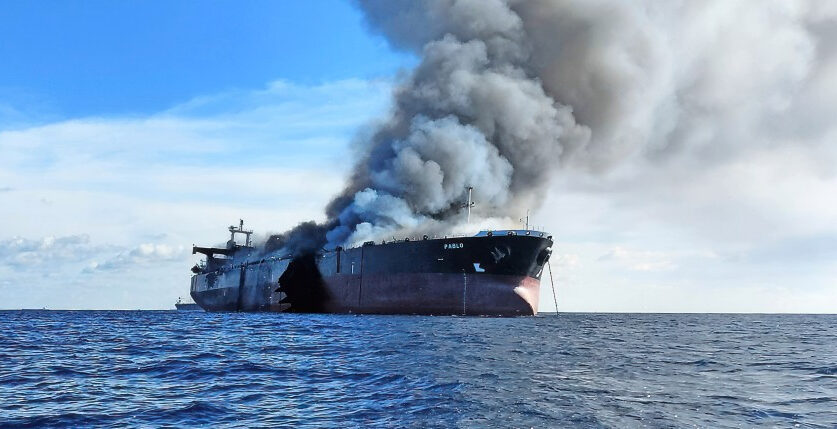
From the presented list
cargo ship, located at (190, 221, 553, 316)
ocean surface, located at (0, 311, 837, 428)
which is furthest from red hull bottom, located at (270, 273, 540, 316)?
ocean surface, located at (0, 311, 837, 428)

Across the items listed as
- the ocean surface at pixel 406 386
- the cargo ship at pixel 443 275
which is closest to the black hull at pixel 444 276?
the cargo ship at pixel 443 275

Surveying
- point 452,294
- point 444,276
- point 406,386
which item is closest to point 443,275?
point 444,276

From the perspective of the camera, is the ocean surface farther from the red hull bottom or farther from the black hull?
the red hull bottom

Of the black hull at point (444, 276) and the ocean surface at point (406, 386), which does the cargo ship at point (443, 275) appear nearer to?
the black hull at point (444, 276)

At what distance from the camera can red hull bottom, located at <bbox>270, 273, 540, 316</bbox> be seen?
5538 cm

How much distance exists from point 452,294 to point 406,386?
39041 millimetres

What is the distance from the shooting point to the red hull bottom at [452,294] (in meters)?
55.4

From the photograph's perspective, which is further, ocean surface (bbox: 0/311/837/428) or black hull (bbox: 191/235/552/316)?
black hull (bbox: 191/235/552/316)

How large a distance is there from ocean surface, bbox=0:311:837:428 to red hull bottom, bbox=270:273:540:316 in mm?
26186

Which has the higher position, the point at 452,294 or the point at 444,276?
the point at 444,276

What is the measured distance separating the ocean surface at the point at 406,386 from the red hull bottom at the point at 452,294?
Result: 2619 cm

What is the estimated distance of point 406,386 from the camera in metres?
16.6

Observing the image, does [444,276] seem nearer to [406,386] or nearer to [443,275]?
[443,275]

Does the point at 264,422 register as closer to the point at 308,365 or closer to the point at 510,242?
the point at 308,365
